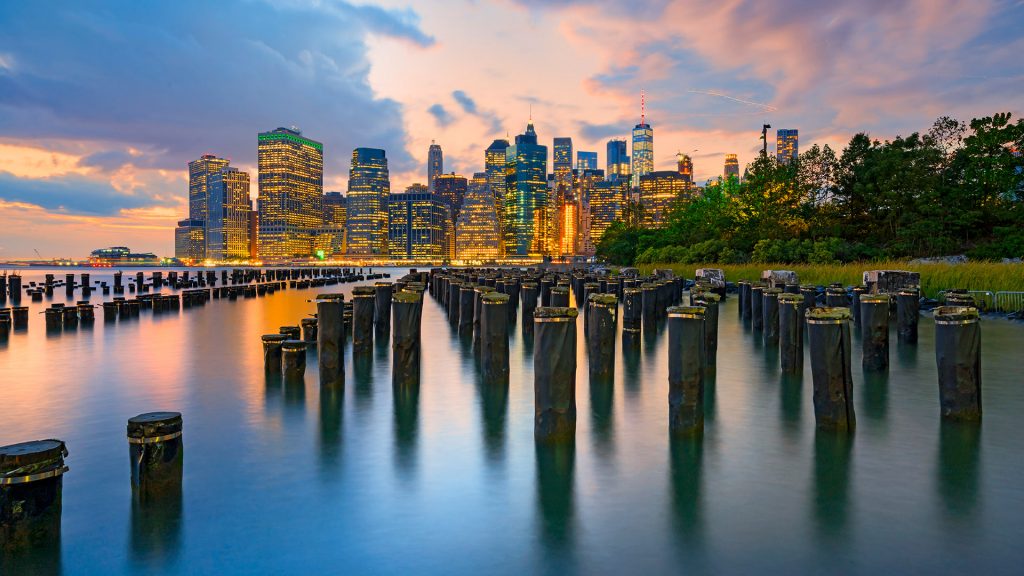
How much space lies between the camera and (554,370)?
8.75m

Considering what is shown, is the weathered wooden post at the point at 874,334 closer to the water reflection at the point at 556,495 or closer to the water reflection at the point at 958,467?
the water reflection at the point at 958,467

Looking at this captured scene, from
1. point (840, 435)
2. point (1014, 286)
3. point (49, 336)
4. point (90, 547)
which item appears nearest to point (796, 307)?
point (840, 435)

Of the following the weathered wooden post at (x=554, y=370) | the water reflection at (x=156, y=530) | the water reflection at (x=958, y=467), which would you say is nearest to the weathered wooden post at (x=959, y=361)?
the water reflection at (x=958, y=467)

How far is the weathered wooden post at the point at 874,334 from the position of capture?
13.3 m

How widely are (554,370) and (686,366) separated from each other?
1902mm

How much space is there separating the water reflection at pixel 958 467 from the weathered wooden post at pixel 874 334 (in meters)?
3.76

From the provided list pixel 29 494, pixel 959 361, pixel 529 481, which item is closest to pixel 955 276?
pixel 959 361

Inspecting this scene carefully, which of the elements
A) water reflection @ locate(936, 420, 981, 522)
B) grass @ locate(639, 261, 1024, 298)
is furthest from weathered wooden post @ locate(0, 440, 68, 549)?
grass @ locate(639, 261, 1024, 298)

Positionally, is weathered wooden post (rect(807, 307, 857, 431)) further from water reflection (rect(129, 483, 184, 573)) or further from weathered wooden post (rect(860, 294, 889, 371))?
water reflection (rect(129, 483, 184, 573))

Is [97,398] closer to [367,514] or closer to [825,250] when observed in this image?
[367,514]

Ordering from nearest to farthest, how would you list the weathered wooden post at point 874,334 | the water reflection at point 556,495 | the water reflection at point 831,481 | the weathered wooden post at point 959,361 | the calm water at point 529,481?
the calm water at point 529,481
the water reflection at point 556,495
the water reflection at point 831,481
the weathered wooden post at point 959,361
the weathered wooden post at point 874,334

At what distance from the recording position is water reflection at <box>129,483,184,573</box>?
578cm

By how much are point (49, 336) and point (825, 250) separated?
152 feet

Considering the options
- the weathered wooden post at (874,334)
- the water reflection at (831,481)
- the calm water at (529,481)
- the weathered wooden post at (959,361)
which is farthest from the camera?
the weathered wooden post at (874,334)
